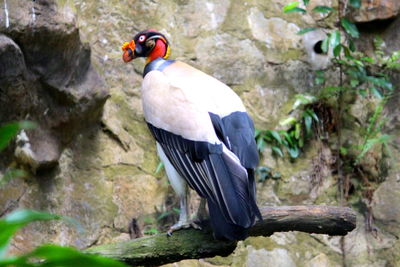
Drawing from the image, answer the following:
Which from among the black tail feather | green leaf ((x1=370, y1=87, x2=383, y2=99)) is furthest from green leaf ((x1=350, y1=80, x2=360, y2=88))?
the black tail feather

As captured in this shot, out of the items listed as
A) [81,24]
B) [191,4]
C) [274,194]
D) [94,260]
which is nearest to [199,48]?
[191,4]

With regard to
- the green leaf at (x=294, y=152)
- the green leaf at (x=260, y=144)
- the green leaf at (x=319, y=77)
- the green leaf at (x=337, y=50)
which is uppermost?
the green leaf at (x=337, y=50)

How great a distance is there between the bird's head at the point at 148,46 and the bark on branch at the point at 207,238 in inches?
44.0

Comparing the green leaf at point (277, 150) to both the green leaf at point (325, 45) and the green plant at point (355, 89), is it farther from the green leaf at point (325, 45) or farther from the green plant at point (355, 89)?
the green leaf at point (325, 45)

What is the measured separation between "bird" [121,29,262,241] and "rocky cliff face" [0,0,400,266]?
83 centimetres

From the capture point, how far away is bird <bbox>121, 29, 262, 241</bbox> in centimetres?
227

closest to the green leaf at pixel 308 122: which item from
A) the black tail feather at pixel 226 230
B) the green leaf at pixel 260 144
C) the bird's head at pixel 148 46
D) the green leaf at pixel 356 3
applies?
the green leaf at pixel 260 144

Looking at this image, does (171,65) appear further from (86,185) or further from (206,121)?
(86,185)

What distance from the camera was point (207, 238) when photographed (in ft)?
8.16

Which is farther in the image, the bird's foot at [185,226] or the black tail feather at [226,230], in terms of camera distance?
the bird's foot at [185,226]

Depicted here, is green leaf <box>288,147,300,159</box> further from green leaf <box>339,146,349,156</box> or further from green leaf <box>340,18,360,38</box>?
green leaf <box>340,18,360,38</box>

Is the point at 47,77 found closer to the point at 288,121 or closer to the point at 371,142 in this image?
the point at 288,121

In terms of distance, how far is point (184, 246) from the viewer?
8.17ft

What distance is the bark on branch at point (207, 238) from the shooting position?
237 cm
